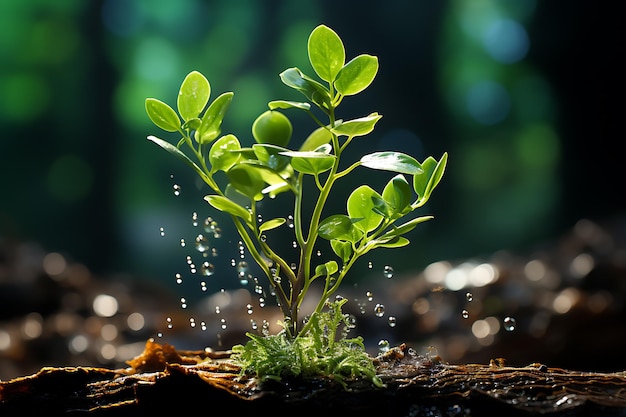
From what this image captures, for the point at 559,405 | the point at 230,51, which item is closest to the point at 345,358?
the point at 559,405

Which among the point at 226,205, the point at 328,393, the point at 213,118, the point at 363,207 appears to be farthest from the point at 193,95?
the point at 328,393

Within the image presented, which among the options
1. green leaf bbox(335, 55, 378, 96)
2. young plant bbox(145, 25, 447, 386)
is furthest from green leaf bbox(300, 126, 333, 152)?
green leaf bbox(335, 55, 378, 96)

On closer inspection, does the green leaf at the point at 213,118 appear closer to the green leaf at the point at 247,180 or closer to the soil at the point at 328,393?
the green leaf at the point at 247,180

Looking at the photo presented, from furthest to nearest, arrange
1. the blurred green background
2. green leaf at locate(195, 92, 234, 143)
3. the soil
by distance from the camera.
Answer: the blurred green background < green leaf at locate(195, 92, 234, 143) < the soil

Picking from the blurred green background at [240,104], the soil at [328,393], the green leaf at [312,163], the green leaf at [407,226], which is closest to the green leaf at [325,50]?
the green leaf at [312,163]

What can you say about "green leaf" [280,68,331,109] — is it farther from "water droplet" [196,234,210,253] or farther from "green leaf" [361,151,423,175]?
"water droplet" [196,234,210,253]

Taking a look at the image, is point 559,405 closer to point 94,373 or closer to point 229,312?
point 94,373
